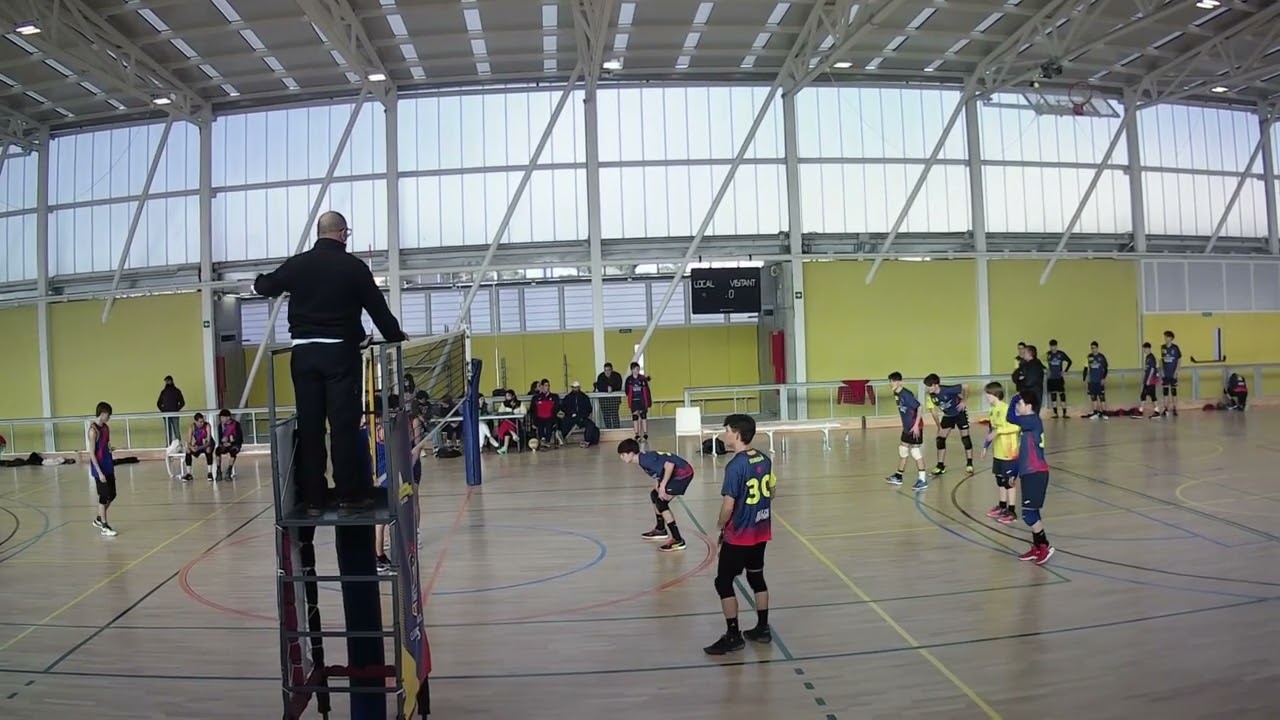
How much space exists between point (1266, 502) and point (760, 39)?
16512 mm

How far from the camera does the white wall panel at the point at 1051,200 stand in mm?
26375

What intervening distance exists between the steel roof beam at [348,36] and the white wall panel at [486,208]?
3.06m

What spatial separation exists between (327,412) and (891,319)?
22.6 m

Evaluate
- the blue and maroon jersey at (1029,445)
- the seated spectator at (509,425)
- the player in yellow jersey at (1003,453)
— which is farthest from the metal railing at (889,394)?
the blue and maroon jersey at (1029,445)

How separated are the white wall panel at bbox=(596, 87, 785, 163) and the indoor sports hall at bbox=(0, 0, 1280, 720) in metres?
0.09

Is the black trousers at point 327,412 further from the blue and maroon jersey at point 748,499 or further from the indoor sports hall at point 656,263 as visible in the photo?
the indoor sports hall at point 656,263

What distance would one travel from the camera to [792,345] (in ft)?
82.9

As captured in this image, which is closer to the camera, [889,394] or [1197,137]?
[889,394]

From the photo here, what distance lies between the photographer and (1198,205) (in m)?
28.0

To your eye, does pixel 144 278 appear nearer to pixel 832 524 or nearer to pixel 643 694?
pixel 832 524

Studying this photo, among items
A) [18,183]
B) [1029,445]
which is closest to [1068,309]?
[1029,445]

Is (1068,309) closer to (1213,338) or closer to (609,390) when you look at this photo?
(1213,338)

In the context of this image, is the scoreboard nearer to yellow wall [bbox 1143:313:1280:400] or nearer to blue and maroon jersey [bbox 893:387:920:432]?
blue and maroon jersey [bbox 893:387:920:432]

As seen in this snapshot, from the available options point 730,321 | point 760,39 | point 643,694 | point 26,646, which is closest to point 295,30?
point 760,39
